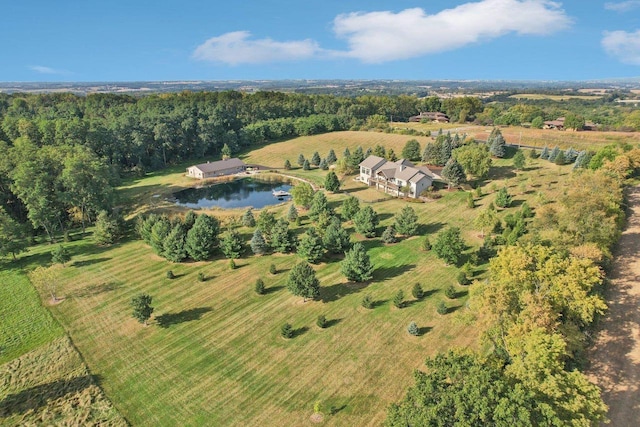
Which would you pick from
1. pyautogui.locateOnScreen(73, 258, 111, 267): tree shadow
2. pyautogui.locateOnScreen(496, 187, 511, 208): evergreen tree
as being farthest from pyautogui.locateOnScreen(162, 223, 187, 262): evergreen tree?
pyautogui.locateOnScreen(496, 187, 511, 208): evergreen tree

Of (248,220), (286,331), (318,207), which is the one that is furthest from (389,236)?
(248,220)

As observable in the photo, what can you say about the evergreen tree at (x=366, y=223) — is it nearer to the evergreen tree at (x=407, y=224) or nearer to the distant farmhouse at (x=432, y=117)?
the evergreen tree at (x=407, y=224)

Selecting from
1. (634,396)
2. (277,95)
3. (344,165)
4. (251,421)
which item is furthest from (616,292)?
(277,95)

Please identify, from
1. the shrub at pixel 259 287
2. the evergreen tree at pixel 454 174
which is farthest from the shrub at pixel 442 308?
the evergreen tree at pixel 454 174

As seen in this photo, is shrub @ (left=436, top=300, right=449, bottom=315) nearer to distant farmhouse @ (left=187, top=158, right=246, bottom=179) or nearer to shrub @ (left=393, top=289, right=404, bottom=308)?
shrub @ (left=393, top=289, right=404, bottom=308)

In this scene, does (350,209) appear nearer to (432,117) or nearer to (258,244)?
(258,244)

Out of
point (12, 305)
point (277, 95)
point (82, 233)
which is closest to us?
point (12, 305)

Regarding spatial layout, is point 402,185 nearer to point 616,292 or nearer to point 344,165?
point 344,165
